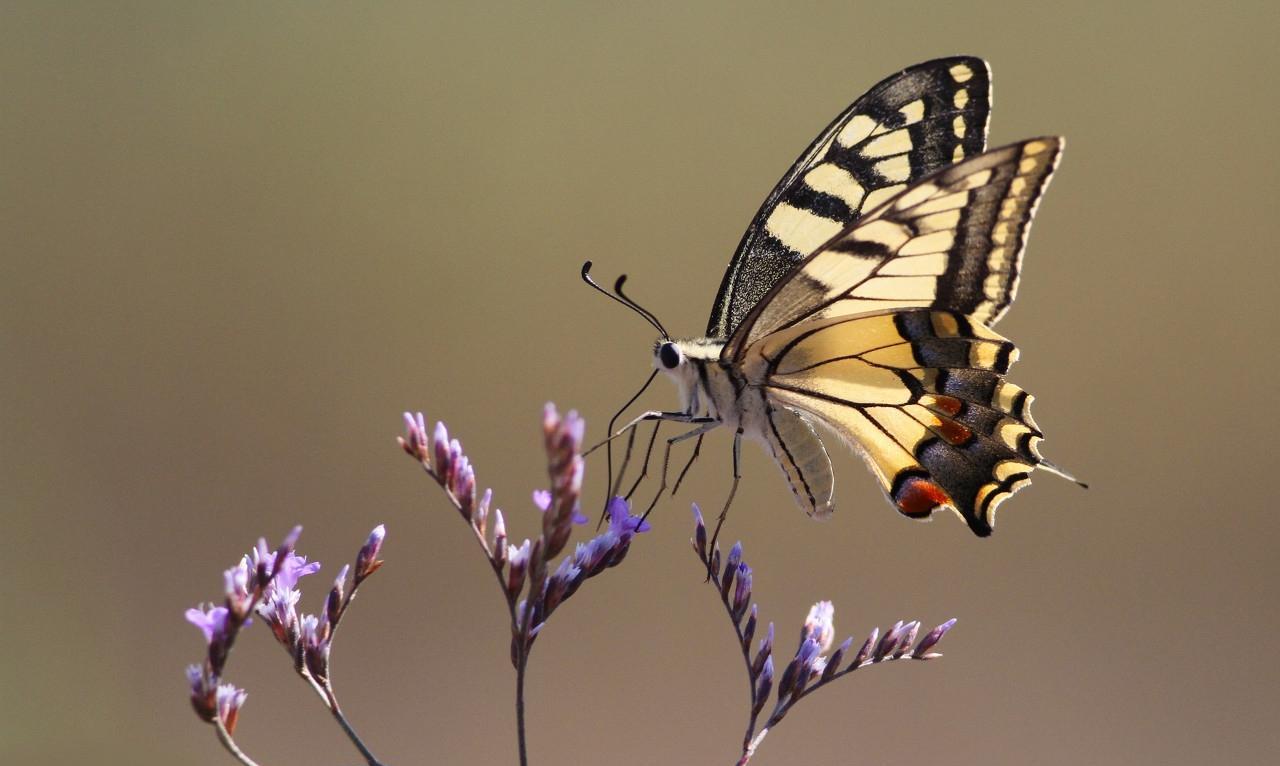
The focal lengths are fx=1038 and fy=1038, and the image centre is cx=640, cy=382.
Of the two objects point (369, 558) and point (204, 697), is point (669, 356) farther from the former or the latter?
point (204, 697)

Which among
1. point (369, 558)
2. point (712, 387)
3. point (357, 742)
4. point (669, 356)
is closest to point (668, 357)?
point (669, 356)

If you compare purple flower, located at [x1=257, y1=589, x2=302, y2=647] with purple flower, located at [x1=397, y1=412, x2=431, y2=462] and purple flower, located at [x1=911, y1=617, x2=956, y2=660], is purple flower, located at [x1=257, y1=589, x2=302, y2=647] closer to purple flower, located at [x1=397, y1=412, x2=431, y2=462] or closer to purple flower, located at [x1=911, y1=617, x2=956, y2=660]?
purple flower, located at [x1=397, y1=412, x2=431, y2=462]

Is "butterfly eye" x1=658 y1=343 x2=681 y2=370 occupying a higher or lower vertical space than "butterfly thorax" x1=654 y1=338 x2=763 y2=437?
higher

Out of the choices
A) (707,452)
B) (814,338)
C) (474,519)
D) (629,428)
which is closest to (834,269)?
(814,338)

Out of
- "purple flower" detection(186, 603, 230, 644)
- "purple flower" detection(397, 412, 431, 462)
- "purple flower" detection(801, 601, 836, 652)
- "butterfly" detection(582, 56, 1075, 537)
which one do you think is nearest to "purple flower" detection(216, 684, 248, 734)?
"purple flower" detection(186, 603, 230, 644)

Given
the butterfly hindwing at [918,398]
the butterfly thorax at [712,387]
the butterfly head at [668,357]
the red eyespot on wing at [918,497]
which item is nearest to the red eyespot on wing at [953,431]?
the butterfly hindwing at [918,398]

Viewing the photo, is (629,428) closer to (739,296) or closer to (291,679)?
(739,296)

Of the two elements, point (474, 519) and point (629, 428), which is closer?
point (474, 519)

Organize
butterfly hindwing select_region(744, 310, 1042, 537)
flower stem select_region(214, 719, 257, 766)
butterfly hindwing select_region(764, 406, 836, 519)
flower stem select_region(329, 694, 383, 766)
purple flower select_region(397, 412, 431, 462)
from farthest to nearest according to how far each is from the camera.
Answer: butterfly hindwing select_region(764, 406, 836, 519) < butterfly hindwing select_region(744, 310, 1042, 537) < purple flower select_region(397, 412, 431, 462) < flower stem select_region(329, 694, 383, 766) < flower stem select_region(214, 719, 257, 766)
